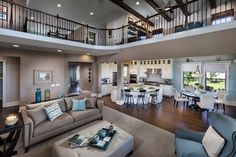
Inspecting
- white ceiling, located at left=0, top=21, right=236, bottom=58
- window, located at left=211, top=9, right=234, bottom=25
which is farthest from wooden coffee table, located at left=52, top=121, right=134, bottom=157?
window, located at left=211, top=9, right=234, bottom=25

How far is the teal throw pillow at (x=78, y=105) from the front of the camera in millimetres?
4523

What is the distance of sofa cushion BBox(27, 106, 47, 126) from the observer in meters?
3.34

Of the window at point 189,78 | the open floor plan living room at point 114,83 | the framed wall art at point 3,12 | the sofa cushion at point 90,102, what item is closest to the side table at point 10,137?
the open floor plan living room at point 114,83

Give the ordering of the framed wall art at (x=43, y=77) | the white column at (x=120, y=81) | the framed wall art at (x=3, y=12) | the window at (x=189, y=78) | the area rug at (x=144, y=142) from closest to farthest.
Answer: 1. the area rug at (x=144, y=142)
2. the framed wall art at (x=3, y=12)
3. the framed wall art at (x=43, y=77)
4. the white column at (x=120, y=81)
5. the window at (x=189, y=78)

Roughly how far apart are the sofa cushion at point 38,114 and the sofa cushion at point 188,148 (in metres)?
3.44

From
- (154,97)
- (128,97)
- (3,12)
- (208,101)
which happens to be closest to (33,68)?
(3,12)

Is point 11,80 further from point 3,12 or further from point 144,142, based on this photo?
point 144,142

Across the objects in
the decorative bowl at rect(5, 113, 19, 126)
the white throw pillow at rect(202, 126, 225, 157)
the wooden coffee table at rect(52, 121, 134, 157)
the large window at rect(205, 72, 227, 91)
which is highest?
the large window at rect(205, 72, 227, 91)

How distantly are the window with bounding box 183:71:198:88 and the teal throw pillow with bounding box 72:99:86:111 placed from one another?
7745 mm

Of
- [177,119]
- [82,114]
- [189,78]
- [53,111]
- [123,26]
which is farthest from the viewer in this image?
[189,78]

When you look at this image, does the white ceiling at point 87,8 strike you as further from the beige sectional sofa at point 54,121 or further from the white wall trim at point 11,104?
the white wall trim at point 11,104

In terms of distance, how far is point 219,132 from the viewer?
87.7 inches

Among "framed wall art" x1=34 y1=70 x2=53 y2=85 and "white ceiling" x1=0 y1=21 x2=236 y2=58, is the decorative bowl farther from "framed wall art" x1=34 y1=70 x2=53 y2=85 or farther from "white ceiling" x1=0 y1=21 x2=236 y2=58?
"framed wall art" x1=34 y1=70 x2=53 y2=85

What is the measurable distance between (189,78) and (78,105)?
805 centimetres
